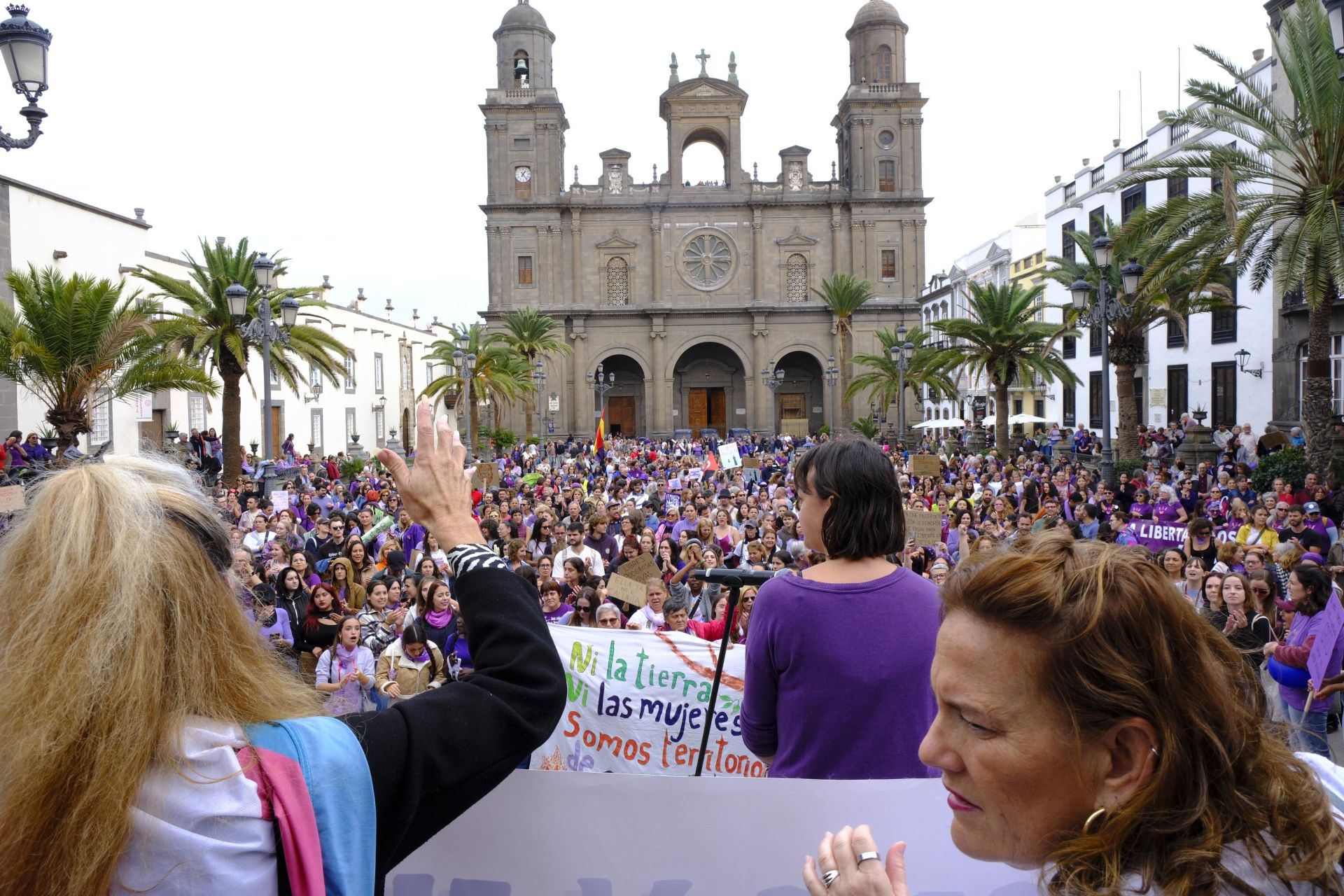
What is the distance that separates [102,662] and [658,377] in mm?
54904

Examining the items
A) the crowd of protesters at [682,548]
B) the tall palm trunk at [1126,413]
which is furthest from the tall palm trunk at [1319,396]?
the tall palm trunk at [1126,413]

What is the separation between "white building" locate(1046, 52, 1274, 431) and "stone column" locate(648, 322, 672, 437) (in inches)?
800

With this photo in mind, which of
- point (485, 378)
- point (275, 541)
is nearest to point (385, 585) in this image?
point (275, 541)

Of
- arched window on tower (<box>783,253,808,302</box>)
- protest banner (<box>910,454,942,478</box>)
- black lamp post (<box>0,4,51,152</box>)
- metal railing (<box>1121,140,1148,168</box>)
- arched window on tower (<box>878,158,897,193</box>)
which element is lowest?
protest banner (<box>910,454,942,478</box>)

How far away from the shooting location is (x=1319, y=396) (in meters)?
16.5

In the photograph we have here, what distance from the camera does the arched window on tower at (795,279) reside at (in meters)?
56.4

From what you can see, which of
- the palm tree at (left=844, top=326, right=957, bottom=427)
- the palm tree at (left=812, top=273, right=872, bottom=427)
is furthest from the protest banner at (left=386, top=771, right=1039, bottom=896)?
the palm tree at (left=812, top=273, right=872, bottom=427)

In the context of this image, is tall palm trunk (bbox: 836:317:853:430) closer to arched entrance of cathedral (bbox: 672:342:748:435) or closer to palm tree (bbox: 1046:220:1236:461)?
arched entrance of cathedral (bbox: 672:342:748:435)

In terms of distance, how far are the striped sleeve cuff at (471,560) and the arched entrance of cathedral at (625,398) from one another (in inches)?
2220

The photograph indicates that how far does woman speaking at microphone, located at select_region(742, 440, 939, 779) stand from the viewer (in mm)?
2615

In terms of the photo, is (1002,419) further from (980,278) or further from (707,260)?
(980,278)

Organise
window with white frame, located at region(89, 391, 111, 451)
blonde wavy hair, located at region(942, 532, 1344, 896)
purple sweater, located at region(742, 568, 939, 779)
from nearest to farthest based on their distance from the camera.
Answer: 1. blonde wavy hair, located at region(942, 532, 1344, 896)
2. purple sweater, located at region(742, 568, 939, 779)
3. window with white frame, located at region(89, 391, 111, 451)

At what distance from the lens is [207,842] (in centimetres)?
139

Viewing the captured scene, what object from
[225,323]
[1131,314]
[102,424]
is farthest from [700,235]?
[225,323]
